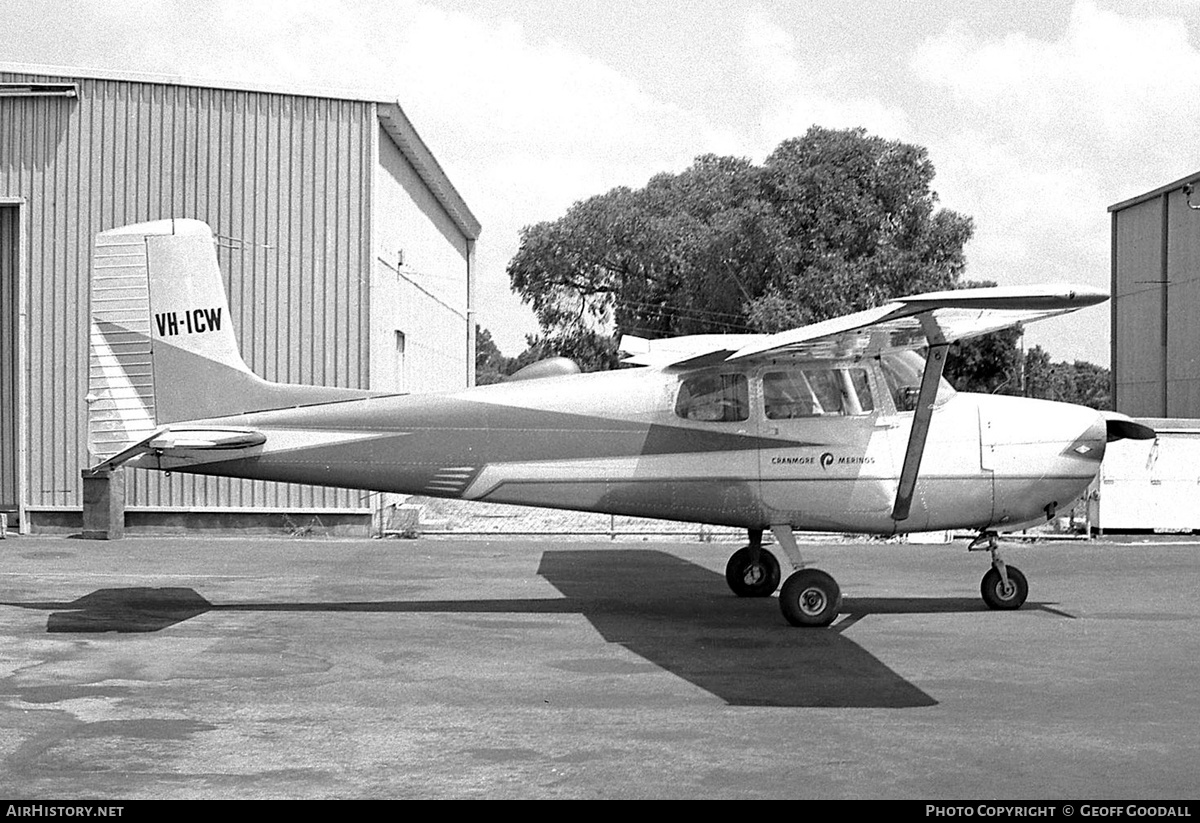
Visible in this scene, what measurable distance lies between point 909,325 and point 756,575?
11.9 feet

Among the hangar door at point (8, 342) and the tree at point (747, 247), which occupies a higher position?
the tree at point (747, 247)

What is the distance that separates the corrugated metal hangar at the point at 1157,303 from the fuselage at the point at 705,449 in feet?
111

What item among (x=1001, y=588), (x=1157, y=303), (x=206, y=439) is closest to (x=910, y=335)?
(x=1001, y=588)

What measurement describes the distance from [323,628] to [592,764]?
5.06m

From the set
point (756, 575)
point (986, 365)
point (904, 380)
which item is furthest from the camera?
point (986, 365)

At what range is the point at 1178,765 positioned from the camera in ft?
21.5

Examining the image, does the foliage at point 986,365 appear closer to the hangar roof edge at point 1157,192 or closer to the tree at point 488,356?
the hangar roof edge at point 1157,192

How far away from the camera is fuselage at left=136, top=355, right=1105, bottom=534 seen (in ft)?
38.5

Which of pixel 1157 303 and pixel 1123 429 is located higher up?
pixel 1157 303

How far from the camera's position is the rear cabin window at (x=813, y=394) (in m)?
11.9

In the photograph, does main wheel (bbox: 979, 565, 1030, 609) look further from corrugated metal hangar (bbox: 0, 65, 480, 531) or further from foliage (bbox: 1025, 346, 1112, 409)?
foliage (bbox: 1025, 346, 1112, 409)

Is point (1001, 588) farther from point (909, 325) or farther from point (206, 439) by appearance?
point (206, 439)

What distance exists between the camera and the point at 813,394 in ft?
39.1

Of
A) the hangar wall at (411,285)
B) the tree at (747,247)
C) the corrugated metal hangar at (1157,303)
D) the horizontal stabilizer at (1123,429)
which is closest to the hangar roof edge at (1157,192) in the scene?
the corrugated metal hangar at (1157,303)
